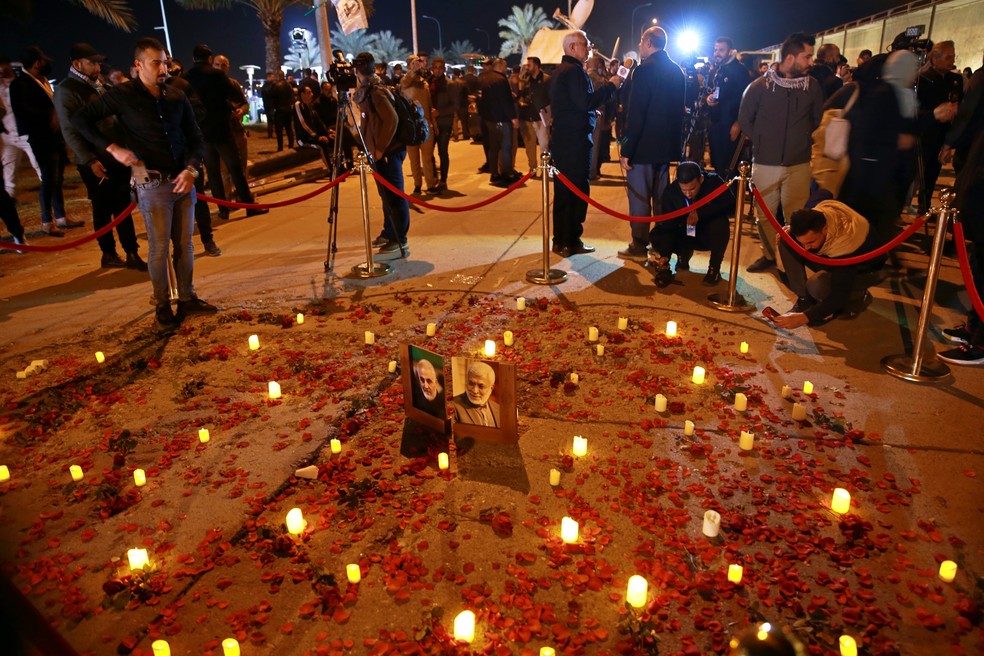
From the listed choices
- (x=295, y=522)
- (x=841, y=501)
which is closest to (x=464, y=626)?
(x=295, y=522)

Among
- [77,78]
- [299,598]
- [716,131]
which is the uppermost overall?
[77,78]

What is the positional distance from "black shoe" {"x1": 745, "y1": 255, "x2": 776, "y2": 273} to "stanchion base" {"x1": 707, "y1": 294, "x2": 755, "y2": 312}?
1.04 meters

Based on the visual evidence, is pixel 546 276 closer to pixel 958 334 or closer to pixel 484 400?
pixel 484 400

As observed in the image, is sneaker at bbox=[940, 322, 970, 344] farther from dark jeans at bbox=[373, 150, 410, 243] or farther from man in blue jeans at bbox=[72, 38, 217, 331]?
man in blue jeans at bbox=[72, 38, 217, 331]

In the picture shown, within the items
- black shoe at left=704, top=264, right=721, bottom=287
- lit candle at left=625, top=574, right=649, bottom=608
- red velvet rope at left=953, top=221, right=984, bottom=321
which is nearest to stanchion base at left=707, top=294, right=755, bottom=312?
black shoe at left=704, top=264, right=721, bottom=287

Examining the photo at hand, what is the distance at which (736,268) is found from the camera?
5949 mm

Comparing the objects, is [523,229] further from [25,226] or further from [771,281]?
[25,226]

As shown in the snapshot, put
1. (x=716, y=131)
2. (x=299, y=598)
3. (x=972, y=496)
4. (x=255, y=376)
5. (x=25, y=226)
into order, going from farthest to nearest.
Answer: (x=25, y=226) < (x=716, y=131) < (x=255, y=376) < (x=972, y=496) < (x=299, y=598)

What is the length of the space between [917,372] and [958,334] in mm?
973

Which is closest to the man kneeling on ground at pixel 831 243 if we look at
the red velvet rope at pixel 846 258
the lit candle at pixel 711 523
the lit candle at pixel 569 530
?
the red velvet rope at pixel 846 258

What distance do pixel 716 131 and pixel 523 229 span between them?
2.98 metres

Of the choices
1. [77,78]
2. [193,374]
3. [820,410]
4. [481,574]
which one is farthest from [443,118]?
[481,574]

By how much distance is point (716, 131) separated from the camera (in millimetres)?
9203

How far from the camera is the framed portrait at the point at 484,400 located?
12.2 ft
